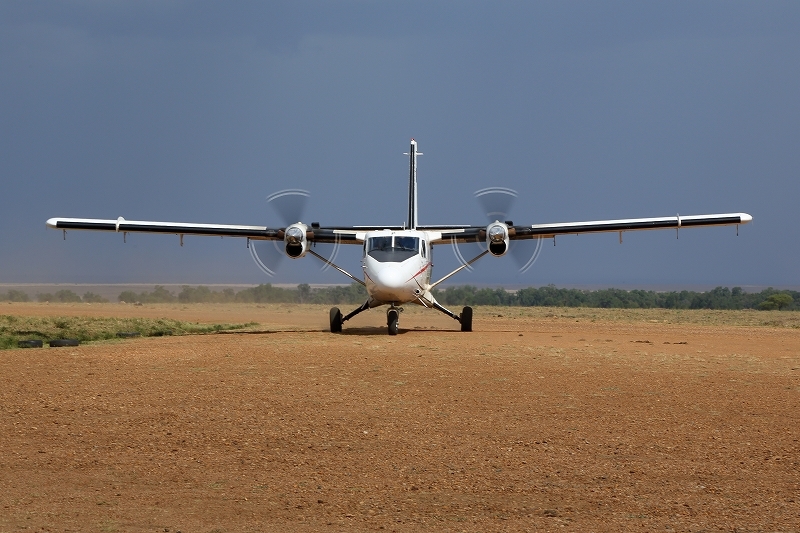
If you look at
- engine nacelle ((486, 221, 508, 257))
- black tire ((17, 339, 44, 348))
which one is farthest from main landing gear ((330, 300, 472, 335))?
black tire ((17, 339, 44, 348))

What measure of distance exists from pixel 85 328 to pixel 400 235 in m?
9.82

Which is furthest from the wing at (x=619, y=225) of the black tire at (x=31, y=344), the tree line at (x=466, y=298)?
the tree line at (x=466, y=298)

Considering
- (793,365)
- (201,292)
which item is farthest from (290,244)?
(201,292)

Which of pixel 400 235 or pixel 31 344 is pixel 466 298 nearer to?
pixel 400 235

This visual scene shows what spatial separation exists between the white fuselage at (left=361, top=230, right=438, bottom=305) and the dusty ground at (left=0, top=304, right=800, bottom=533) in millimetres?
6800

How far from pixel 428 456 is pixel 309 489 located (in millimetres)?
1578

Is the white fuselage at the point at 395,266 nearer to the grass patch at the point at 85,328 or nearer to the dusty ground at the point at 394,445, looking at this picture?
the grass patch at the point at 85,328

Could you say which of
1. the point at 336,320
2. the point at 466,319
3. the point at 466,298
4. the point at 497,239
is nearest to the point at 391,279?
the point at 336,320

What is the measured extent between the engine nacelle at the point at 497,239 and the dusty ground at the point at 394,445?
9575 mm

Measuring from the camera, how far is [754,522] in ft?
22.5

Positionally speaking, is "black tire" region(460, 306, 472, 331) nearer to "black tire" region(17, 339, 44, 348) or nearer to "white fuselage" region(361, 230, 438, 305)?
"white fuselage" region(361, 230, 438, 305)

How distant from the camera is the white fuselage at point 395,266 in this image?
78.1 ft

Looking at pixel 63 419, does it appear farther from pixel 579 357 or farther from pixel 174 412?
pixel 579 357

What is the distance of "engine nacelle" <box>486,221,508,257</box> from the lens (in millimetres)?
26297
